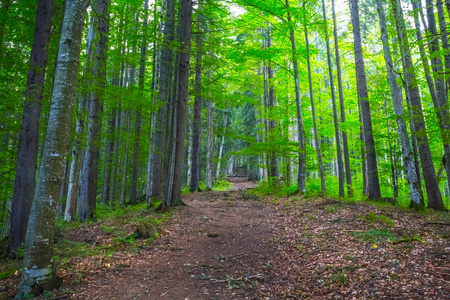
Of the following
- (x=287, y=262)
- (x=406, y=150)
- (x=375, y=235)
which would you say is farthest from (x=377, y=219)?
(x=287, y=262)

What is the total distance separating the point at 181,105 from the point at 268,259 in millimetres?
6268

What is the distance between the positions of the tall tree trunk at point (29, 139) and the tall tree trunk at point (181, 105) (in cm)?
429

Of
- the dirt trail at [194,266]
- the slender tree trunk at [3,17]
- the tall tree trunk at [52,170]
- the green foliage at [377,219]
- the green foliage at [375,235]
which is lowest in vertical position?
the dirt trail at [194,266]

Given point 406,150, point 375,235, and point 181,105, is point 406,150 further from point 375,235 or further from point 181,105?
point 181,105

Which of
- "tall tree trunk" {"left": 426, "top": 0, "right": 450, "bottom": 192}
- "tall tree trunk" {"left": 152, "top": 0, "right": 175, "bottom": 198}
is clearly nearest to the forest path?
"tall tree trunk" {"left": 426, "top": 0, "right": 450, "bottom": 192}

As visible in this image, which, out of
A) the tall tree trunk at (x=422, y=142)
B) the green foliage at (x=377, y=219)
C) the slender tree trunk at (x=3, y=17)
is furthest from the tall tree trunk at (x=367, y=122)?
the slender tree trunk at (x=3, y=17)

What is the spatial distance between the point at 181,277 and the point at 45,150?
298 cm

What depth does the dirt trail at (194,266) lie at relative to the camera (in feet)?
13.1

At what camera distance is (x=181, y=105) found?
9.71m

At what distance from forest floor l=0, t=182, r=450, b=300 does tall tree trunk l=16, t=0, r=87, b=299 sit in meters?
0.33

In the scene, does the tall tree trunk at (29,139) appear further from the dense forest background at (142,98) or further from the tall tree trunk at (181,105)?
the tall tree trunk at (181,105)

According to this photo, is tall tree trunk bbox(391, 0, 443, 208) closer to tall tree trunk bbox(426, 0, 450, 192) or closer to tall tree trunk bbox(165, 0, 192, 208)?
tall tree trunk bbox(426, 0, 450, 192)

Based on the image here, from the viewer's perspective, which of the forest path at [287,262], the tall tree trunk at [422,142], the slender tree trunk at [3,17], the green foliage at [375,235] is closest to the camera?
the forest path at [287,262]

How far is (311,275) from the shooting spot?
4.62 m
